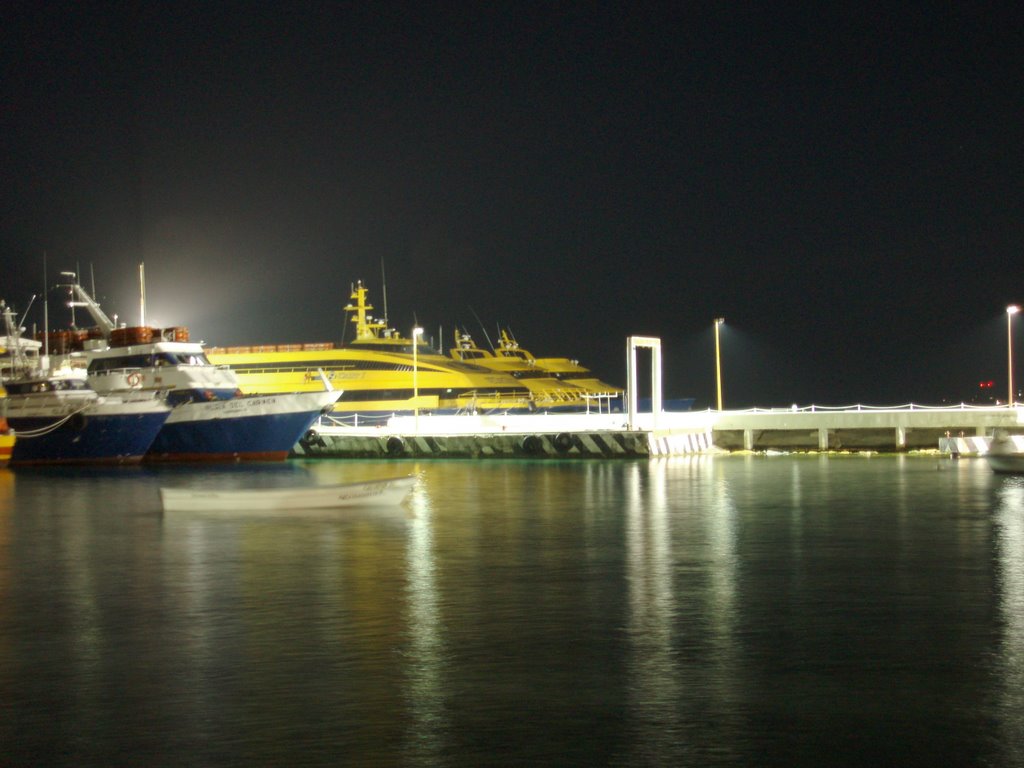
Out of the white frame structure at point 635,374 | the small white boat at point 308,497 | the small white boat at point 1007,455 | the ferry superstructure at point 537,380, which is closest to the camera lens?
the small white boat at point 308,497

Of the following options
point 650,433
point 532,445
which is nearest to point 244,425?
point 532,445

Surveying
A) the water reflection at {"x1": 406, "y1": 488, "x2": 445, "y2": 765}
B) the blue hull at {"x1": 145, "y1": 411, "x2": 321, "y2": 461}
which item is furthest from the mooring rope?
the water reflection at {"x1": 406, "y1": 488, "x2": 445, "y2": 765}

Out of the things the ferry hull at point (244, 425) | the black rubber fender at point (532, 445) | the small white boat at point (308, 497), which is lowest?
the small white boat at point (308, 497)

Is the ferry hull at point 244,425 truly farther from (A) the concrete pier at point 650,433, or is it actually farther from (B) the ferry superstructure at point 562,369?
(B) the ferry superstructure at point 562,369

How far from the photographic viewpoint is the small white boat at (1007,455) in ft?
142

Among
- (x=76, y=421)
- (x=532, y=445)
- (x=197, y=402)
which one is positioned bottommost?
(x=532, y=445)

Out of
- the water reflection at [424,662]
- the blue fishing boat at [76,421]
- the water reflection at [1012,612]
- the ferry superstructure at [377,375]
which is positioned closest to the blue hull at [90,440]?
the blue fishing boat at [76,421]

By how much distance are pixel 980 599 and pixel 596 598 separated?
565 centimetres

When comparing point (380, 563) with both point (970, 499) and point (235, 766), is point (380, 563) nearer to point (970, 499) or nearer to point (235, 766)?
point (235, 766)

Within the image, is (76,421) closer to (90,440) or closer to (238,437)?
(90,440)

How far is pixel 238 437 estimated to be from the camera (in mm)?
60594

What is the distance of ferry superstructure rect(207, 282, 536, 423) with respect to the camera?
90312 millimetres

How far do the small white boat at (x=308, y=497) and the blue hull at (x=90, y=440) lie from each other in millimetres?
28662

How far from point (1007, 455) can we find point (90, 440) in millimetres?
42855
